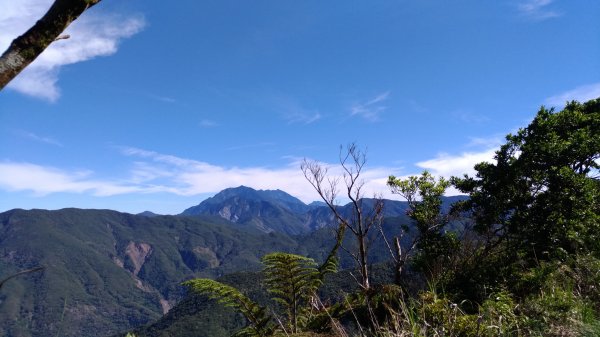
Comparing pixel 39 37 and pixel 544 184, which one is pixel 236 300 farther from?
pixel 544 184

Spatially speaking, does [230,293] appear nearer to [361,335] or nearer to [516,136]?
[361,335]

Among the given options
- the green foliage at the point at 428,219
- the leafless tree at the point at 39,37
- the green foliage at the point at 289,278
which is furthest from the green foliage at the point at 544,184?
the leafless tree at the point at 39,37

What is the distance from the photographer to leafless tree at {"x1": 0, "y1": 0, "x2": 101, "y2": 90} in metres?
1.87

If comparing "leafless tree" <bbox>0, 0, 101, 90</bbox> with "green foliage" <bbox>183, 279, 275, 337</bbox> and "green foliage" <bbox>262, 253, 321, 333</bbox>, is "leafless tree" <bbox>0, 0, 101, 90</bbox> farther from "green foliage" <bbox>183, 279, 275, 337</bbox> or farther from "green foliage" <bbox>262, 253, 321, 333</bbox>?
"green foliage" <bbox>183, 279, 275, 337</bbox>

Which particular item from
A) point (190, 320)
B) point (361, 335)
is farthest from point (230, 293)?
point (190, 320)

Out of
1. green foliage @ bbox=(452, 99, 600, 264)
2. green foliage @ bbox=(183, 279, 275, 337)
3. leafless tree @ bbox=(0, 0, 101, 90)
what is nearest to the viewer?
leafless tree @ bbox=(0, 0, 101, 90)

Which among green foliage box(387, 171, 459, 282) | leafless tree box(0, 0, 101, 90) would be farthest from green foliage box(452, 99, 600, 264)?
leafless tree box(0, 0, 101, 90)

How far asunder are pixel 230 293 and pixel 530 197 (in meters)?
11.4

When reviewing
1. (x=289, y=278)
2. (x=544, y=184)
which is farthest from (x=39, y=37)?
(x=544, y=184)

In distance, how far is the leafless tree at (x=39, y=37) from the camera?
187 cm

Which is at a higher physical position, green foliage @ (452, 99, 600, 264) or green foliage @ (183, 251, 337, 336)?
green foliage @ (452, 99, 600, 264)

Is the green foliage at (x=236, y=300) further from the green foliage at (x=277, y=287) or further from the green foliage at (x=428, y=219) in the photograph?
the green foliage at (x=428, y=219)

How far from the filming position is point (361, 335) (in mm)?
3199

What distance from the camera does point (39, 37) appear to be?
77.9 inches
